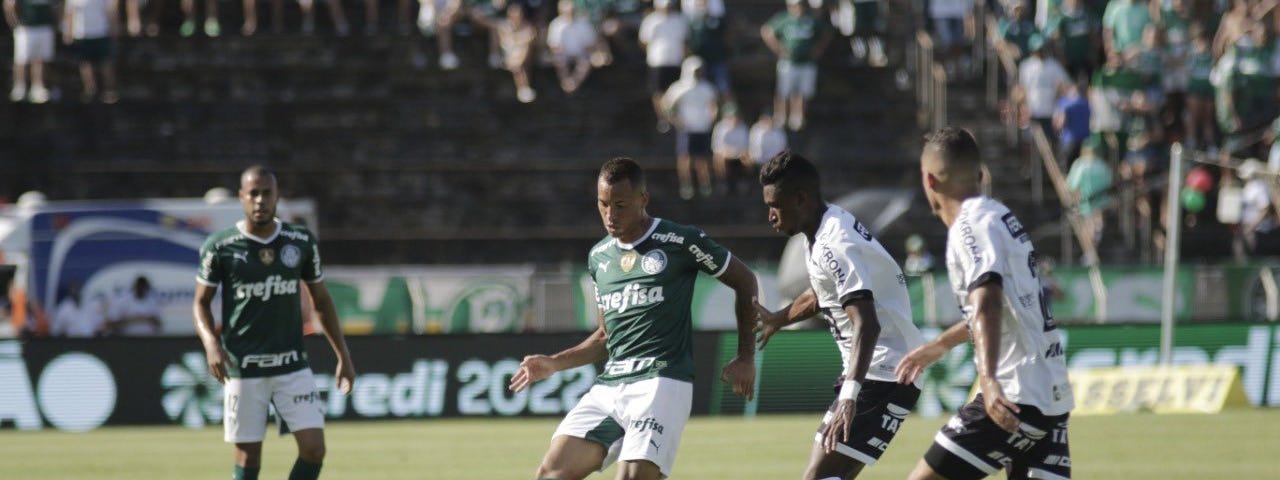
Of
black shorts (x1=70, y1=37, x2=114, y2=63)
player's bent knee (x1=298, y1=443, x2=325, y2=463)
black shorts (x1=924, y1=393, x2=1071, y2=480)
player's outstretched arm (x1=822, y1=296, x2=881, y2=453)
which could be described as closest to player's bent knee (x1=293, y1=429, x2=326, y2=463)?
player's bent knee (x1=298, y1=443, x2=325, y2=463)

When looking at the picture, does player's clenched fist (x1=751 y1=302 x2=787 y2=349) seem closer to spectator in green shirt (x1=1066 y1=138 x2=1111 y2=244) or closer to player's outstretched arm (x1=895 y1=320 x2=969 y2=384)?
player's outstretched arm (x1=895 y1=320 x2=969 y2=384)

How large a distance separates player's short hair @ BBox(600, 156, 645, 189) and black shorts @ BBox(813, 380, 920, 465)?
4.57ft

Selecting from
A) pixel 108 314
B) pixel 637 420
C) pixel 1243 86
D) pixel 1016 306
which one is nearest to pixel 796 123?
pixel 1243 86

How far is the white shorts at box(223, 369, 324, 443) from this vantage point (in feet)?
36.8

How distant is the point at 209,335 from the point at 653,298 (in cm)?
349

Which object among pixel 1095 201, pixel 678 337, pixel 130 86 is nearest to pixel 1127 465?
pixel 678 337

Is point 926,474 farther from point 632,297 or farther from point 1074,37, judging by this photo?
point 1074,37

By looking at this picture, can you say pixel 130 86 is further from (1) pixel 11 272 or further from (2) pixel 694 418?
(2) pixel 694 418

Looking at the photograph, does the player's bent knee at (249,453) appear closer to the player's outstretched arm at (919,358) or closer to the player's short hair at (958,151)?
the player's outstretched arm at (919,358)

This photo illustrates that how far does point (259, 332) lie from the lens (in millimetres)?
11234

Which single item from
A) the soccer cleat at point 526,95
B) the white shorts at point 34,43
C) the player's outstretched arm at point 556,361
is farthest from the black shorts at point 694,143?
the player's outstretched arm at point 556,361

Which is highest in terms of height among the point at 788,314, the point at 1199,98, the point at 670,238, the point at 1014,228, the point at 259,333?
the point at 1199,98

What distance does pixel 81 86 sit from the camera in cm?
3012

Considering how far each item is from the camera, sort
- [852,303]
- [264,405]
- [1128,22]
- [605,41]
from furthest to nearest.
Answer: [605,41] < [1128,22] < [264,405] < [852,303]
